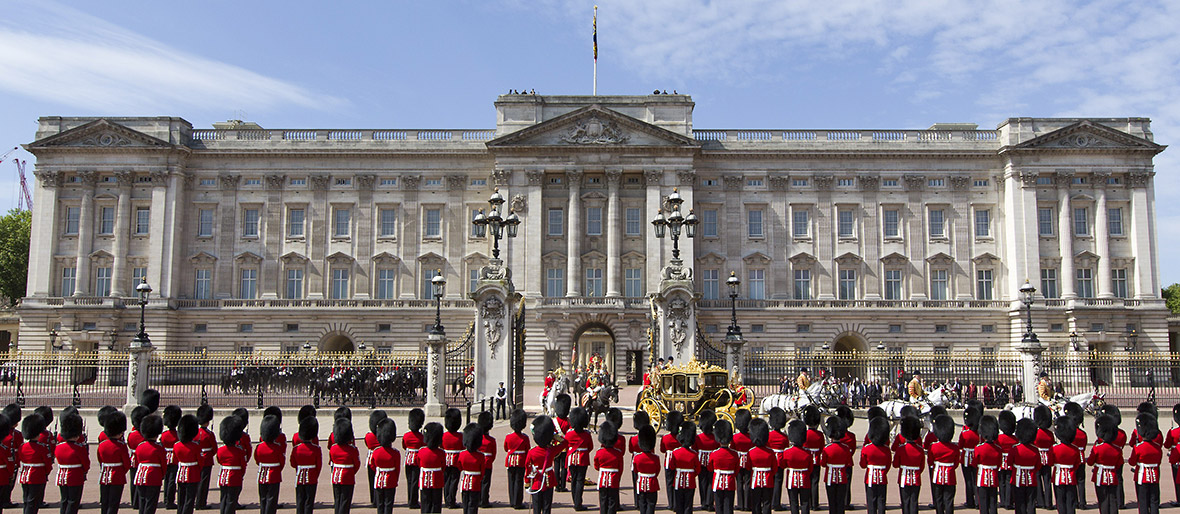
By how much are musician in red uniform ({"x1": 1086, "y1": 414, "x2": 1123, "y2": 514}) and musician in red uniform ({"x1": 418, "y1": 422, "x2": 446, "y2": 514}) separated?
849 cm

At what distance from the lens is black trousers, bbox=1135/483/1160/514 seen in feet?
38.4

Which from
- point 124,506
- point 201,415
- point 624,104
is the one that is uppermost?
point 624,104

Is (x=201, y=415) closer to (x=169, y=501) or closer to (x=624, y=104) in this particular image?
(x=169, y=501)

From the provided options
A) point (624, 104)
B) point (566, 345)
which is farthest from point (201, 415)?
point (624, 104)

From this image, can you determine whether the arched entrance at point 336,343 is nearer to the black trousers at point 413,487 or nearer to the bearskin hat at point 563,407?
the bearskin hat at point 563,407

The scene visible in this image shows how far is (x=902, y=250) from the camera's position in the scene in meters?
51.6

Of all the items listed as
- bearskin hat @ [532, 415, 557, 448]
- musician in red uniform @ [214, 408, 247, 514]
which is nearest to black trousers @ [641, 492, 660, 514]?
bearskin hat @ [532, 415, 557, 448]

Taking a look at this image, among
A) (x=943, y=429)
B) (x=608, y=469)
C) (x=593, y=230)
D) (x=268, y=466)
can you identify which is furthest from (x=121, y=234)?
(x=943, y=429)

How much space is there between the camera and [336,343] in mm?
52188

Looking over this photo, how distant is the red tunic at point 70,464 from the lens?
11.4 m

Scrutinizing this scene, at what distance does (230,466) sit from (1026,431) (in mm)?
10363

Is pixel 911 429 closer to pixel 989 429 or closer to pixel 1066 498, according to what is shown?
pixel 989 429

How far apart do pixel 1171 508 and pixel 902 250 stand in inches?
1573

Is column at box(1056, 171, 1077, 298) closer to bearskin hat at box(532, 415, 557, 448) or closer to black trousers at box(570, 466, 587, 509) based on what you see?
black trousers at box(570, 466, 587, 509)
